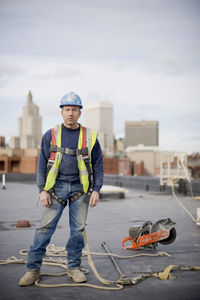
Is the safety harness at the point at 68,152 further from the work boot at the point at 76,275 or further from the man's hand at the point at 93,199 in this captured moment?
the work boot at the point at 76,275

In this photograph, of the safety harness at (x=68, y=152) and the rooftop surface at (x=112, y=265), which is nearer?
the rooftop surface at (x=112, y=265)

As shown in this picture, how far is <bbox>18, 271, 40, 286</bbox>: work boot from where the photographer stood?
4113 millimetres

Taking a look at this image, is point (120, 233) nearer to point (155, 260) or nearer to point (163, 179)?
point (155, 260)

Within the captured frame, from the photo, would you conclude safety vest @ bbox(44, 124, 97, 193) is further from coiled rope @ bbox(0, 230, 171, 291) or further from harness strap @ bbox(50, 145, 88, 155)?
coiled rope @ bbox(0, 230, 171, 291)

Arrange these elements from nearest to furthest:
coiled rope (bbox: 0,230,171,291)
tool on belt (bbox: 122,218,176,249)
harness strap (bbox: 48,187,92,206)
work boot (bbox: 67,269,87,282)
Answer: coiled rope (bbox: 0,230,171,291)
work boot (bbox: 67,269,87,282)
harness strap (bbox: 48,187,92,206)
tool on belt (bbox: 122,218,176,249)

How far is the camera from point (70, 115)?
438cm

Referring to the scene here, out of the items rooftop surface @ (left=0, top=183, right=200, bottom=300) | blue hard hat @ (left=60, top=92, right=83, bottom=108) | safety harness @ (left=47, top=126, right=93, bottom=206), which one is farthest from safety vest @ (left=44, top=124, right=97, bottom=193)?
rooftop surface @ (left=0, top=183, right=200, bottom=300)

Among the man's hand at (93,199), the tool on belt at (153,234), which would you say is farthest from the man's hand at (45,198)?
the tool on belt at (153,234)

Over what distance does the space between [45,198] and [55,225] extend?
0.39 meters

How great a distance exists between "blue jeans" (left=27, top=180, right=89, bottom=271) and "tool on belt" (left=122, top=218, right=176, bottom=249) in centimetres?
161

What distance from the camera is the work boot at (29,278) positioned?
4.11 metres

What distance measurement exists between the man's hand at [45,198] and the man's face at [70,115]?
871 millimetres

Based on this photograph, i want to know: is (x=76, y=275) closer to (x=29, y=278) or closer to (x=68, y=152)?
(x=29, y=278)

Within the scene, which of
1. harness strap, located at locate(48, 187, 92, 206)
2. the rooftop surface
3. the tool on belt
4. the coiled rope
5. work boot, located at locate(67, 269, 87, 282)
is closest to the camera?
the rooftop surface
